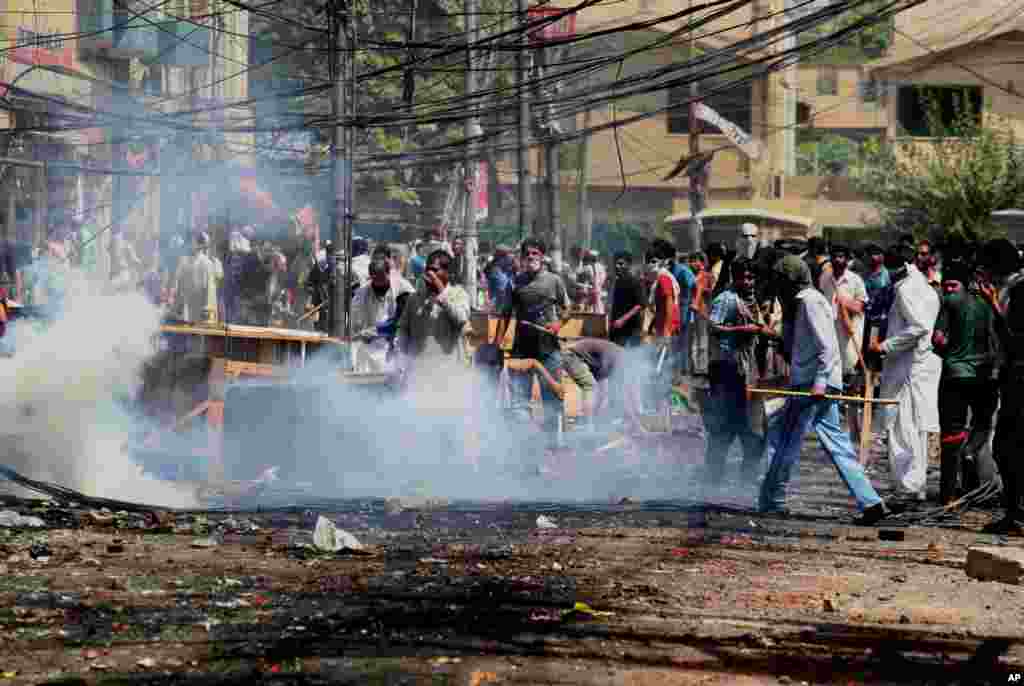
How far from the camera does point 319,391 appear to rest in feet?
41.9

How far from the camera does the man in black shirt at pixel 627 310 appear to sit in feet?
54.9

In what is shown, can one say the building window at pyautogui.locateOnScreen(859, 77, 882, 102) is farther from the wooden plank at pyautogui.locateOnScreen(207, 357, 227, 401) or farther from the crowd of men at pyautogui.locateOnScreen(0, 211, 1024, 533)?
the wooden plank at pyautogui.locateOnScreen(207, 357, 227, 401)

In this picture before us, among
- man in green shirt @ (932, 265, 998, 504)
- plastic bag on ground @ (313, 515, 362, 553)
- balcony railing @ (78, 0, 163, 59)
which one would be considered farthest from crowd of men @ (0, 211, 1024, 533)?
balcony railing @ (78, 0, 163, 59)

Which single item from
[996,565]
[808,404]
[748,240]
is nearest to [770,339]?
[808,404]

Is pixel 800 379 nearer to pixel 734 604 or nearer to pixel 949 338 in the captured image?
pixel 949 338

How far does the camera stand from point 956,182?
3803 cm

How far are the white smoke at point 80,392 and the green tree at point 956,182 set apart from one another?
89.3 feet

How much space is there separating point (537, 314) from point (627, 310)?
312 cm

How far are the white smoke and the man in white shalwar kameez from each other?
210 inches

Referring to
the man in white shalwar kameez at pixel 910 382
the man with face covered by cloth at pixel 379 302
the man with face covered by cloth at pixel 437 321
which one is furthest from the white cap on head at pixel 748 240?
the man in white shalwar kameez at pixel 910 382

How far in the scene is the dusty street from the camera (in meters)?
5.77

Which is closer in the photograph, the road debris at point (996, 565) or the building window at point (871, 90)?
the road debris at point (996, 565)

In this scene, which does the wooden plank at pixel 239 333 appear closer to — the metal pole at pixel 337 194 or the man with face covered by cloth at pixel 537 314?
the man with face covered by cloth at pixel 537 314

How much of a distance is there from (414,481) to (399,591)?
5.46 metres
